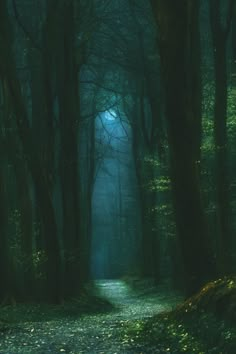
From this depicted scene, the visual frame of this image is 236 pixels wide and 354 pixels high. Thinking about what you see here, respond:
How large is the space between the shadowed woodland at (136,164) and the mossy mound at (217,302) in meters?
0.03

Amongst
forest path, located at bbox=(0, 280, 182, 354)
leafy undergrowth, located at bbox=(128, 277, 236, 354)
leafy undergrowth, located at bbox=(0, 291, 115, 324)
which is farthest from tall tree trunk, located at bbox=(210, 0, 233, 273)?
leafy undergrowth, located at bbox=(128, 277, 236, 354)

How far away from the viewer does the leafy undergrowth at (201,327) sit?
879cm

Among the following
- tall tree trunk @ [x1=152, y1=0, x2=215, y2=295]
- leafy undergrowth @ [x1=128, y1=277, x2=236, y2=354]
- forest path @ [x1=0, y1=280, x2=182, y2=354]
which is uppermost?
tall tree trunk @ [x1=152, y1=0, x2=215, y2=295]

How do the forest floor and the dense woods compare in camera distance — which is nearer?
the forest floor

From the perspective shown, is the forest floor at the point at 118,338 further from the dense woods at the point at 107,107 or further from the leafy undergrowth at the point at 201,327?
the dense woods at the point at 107,107

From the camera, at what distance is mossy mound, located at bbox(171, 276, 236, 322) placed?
9.60m

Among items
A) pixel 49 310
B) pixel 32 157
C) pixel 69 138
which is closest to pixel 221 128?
pixel 69 138

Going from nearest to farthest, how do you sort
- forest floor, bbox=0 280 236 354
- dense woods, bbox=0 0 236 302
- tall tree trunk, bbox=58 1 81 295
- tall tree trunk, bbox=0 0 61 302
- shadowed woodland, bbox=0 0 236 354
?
forest floor, bbox=0 280 236 354 → shadowed woodland, bbox=0 0 236 354 → dense woods, bbox=0 0 236 302 → tall tree trunk, bbox=0 0 61 302 → tall tree trunk, bbox=58 1 81 295

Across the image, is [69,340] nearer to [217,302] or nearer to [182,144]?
[217,302]

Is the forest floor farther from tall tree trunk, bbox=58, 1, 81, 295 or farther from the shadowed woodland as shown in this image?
tall tree trunk, bbox=58, 1, 81, 295

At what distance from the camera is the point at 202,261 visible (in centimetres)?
1336

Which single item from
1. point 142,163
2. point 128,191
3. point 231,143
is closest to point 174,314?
point 231,143

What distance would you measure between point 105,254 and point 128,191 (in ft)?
40.6

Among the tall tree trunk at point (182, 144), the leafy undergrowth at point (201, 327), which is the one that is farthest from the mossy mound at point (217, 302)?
the tall tree trunk at point (182, 144)
